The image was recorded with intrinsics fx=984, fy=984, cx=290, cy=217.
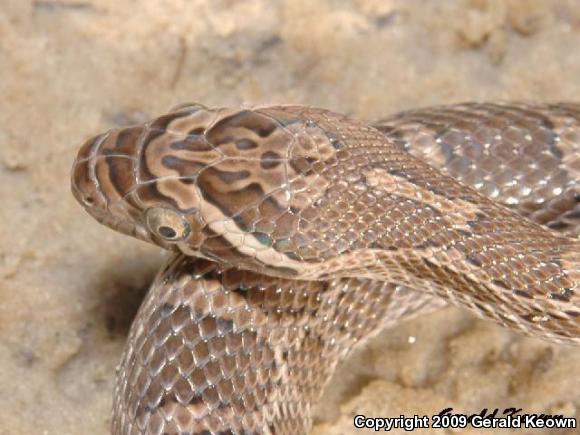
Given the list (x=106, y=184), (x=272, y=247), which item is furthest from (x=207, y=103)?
(x=272, y=247)

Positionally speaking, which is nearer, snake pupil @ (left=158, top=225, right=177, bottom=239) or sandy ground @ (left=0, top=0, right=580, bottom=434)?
snake pupil @ (left=158, top=225, right=177, bottom=239)

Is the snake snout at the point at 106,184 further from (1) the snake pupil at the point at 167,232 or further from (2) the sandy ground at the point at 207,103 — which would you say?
(2) the sandy ground at the point at 207,103

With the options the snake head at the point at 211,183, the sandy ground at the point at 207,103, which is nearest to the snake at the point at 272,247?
the snake head at the point at 211,183

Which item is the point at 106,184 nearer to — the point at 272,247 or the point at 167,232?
the point at 167,232

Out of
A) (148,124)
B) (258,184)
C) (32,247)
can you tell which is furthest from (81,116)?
(258,184)

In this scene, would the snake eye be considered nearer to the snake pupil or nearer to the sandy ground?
the snake pupil

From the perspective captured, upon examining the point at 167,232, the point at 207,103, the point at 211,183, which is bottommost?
the point at 207,103

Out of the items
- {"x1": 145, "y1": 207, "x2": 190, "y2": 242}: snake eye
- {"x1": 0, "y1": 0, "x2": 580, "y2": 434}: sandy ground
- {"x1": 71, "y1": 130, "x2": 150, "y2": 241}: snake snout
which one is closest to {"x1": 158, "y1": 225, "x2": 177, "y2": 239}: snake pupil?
{"x1": 145, "y1": 207, "x2": 190, "y2": 242}: snake eye

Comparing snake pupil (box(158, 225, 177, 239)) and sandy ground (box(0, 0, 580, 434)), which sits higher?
snake pupil (box(158, 225, 177, 239))
